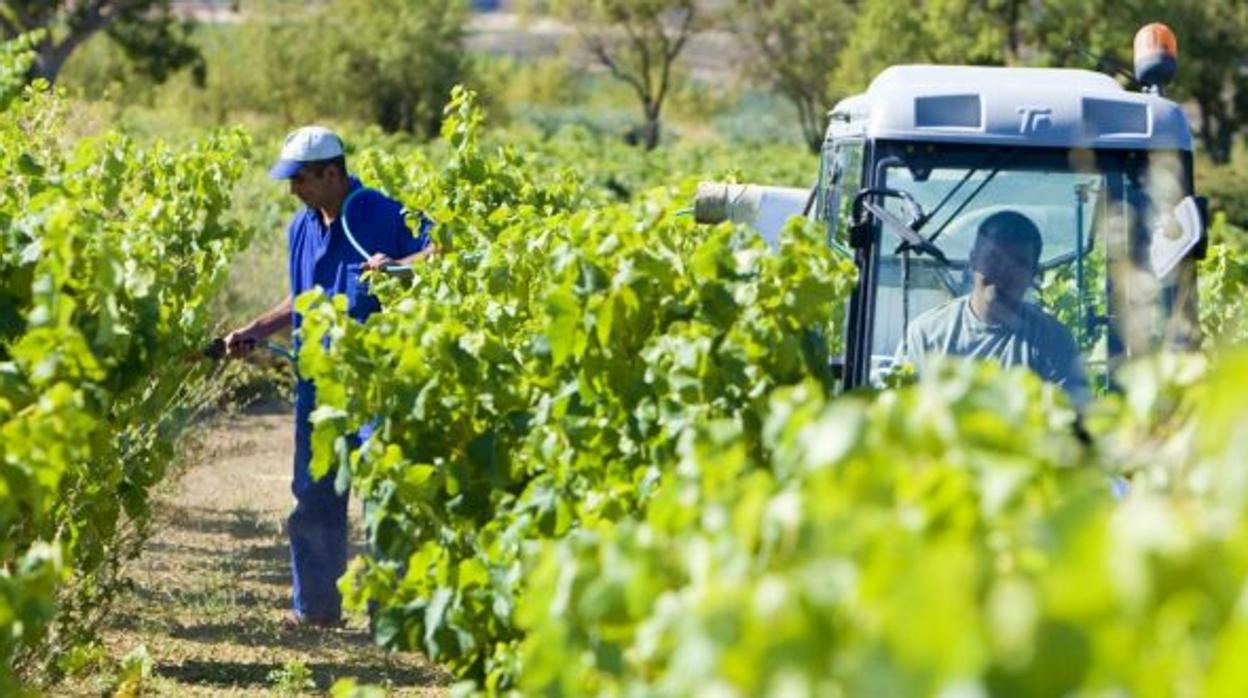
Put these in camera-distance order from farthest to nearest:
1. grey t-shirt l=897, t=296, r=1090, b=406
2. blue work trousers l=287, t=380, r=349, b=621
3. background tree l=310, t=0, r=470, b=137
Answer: background tree l=310, t=0, r=470, b=137 < blue work trousers l=287, t=380, r=349, b=621 < grey t-shirt l=897, t=296, r=1090, b=406

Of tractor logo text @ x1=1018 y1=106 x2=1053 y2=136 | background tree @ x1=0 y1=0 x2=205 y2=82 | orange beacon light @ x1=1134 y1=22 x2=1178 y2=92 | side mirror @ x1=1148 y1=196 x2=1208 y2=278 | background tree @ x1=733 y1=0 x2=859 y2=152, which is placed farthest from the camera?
background tree @ x1=733 y1=0 x2=859 y2=152

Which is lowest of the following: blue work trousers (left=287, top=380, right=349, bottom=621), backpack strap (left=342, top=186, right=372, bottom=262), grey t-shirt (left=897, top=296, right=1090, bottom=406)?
blue work trousers (left=287, top=380, right=349, bottom=621)

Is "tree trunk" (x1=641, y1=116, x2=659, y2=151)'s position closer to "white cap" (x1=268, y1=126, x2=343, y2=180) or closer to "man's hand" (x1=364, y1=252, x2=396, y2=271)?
"white cap" (x1=268, y1=126, x2=343, y2=180)

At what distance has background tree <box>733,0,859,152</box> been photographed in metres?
74.9

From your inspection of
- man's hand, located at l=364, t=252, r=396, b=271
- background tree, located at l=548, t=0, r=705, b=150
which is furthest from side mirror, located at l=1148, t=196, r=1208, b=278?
background tree, located at l=548, t=0, r=705, b=150

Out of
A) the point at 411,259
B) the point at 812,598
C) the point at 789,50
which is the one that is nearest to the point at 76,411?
the point at 812,598

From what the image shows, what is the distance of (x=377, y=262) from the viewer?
9.42m

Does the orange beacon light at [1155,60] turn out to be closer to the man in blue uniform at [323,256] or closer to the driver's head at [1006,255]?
the driver's head at [1006,255]

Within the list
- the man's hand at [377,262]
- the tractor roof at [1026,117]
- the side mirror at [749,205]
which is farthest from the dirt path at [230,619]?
the tractor roof at [1026,117]

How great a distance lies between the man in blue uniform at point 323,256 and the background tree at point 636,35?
228ft

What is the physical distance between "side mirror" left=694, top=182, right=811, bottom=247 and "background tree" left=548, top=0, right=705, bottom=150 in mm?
69883

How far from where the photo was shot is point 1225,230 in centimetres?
3111

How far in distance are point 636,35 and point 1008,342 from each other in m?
76.0

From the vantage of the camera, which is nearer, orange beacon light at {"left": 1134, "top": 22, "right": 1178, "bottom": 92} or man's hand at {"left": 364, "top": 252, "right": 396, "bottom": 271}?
orange beacon light at {"left": 1134, "top": 22, "right": 1178, "bottom": 92}
